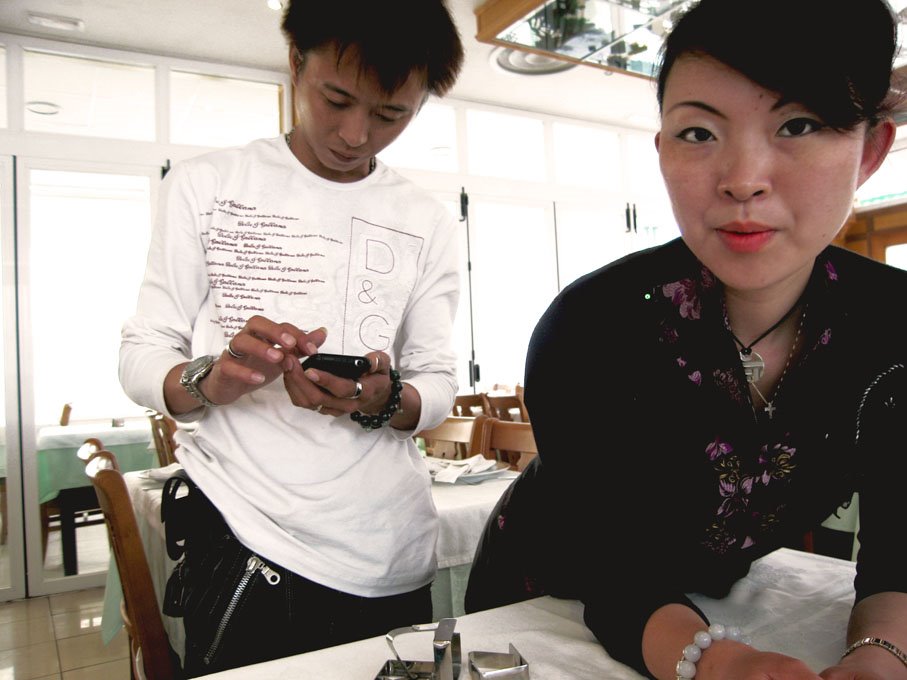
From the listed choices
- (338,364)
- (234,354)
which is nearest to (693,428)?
(338,364)

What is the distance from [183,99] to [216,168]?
4340 mm

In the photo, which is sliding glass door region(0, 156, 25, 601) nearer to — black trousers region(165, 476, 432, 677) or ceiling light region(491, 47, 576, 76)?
ceiling light region(491, 47, 576, 76)

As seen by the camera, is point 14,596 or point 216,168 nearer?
point 216,168

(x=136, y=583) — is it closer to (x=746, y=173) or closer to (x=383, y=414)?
(x=383, y=414)

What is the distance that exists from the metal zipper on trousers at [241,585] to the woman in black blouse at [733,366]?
356 mm

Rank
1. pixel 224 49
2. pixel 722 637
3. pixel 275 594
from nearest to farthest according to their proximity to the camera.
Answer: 1. pixel 722 637
2. pixel 275 594
3. pixel 224 49

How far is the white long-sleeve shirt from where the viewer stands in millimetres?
1002

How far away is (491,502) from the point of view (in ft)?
6.27

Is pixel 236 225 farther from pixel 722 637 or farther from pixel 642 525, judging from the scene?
pixel 722 637

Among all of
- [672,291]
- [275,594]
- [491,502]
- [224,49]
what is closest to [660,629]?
[672,291]

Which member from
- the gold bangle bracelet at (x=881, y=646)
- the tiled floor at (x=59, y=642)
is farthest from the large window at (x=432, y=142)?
the gold bangle bracelet at (x=881, y=646)

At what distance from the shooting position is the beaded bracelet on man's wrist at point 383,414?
1.06 metres

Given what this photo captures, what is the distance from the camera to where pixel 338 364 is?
3.11 feet

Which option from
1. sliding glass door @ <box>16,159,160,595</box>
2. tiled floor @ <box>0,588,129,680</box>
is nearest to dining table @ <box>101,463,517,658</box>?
tiled floor @ <box>0,588,129,680</box>
